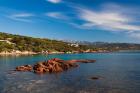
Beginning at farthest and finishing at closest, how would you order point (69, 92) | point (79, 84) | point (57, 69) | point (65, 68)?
point (65, 68), point (57, 69), point (79, 84), point (69, 92)

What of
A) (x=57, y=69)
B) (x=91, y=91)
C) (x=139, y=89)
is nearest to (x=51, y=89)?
(x=91, y=91)

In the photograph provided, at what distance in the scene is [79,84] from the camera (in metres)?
64.4

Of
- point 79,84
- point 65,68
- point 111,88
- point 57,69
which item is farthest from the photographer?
point 65,68

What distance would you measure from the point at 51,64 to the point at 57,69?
5136 mm

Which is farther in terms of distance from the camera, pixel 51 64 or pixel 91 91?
pixel 51 64

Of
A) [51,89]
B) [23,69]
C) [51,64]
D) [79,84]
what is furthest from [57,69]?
[51,89]

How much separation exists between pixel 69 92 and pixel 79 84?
10.5 m

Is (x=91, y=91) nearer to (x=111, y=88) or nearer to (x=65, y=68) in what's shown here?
(x=111, y=88)

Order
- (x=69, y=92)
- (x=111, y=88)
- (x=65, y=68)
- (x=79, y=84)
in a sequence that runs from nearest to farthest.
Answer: (x=69, y=92), (x=111, y=88), (x=79, y=84), (x=65, y=68)

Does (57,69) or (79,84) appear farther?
(57,69)

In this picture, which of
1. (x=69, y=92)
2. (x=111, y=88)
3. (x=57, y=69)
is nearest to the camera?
(x=69, y=92)

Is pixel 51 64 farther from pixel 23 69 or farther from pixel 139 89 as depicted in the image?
pixel 139 89

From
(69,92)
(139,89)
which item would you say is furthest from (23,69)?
(139,89)

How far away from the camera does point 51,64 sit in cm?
10144
